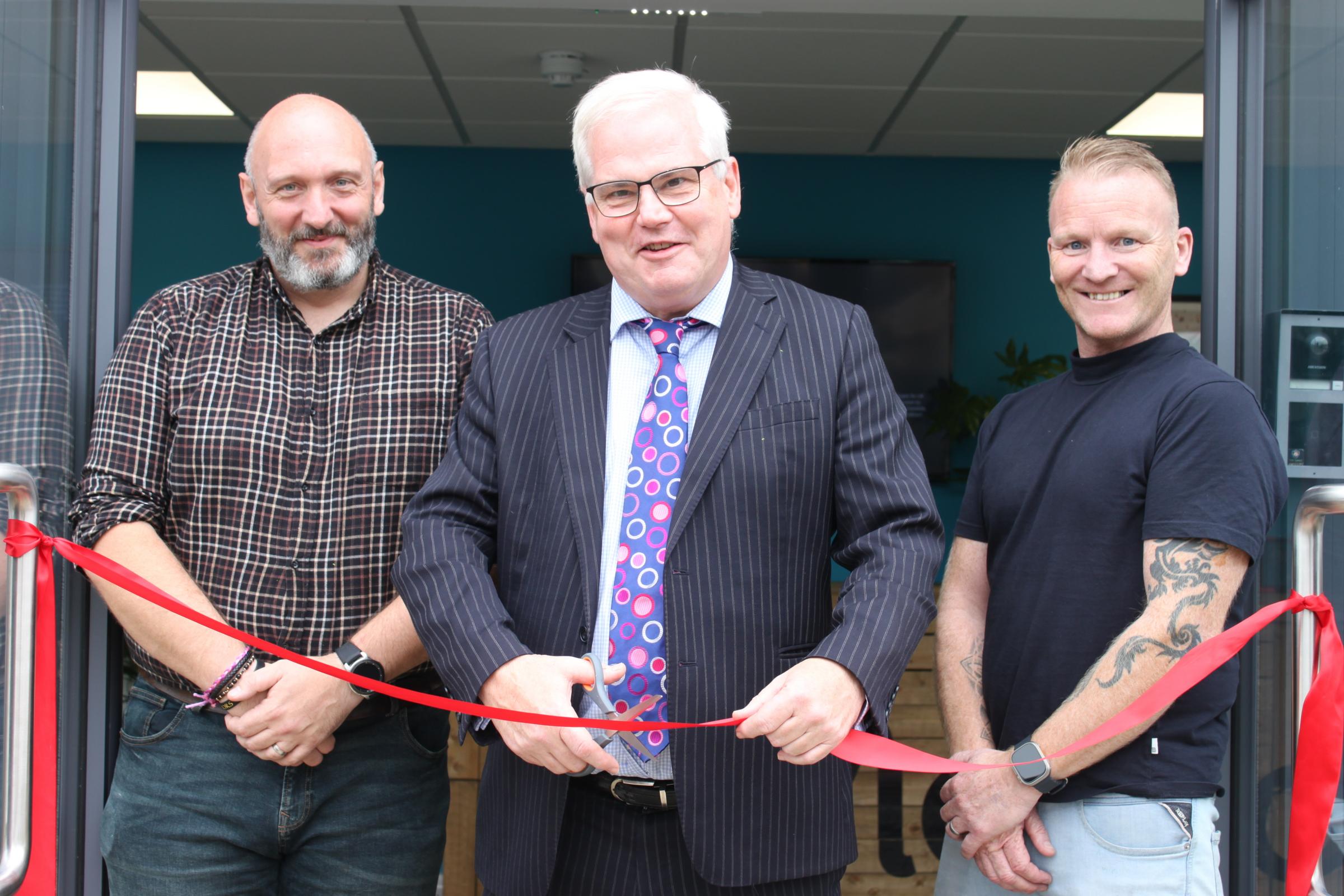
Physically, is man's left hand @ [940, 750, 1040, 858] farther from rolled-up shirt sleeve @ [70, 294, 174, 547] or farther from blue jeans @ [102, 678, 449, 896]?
rolled-up shirt sleeve @ [70, 294, 174, 547]

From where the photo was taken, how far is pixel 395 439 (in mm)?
1917

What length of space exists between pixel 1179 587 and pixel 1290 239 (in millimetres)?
850

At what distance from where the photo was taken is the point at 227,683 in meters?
1.78

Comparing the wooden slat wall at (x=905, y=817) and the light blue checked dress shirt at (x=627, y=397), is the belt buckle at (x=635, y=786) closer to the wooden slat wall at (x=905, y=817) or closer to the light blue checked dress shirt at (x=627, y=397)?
the light blue checked dress shirt at (x=627, y=397)

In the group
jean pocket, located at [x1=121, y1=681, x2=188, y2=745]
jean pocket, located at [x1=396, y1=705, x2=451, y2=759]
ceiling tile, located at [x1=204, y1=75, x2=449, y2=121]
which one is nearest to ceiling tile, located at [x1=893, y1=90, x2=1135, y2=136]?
ceiling tile, located at [x1=204, y1=75, x2=449, y2=121]

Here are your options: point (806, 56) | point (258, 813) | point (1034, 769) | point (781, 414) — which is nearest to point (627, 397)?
point (781, 414)

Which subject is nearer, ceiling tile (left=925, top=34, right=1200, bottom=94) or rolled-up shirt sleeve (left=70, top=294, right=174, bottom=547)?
rolled-up shirt sleeve (left=70, top=294, right=174, bottom=547)

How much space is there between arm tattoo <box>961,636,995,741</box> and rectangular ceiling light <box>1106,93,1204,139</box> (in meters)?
3.91

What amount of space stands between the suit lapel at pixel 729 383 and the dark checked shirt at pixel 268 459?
1.77 feet

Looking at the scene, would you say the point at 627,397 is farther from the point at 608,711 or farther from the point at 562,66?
the point at 562,66

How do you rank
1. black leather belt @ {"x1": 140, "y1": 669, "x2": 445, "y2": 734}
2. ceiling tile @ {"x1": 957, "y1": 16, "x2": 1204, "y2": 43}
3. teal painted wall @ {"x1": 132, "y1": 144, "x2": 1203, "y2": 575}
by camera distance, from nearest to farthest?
black leather belt @ {"x1": 140, "y1": 669, "x2": 445, "y2": 734} < ceiling tile @ {"x1": 957, "y1": 16, "x2": 1204, "y2": 43} < teal painted wall @ {"x1": 132, "y1": 144, "x2": 1203, "y2": 575}

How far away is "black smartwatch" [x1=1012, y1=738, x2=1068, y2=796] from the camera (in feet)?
5.32

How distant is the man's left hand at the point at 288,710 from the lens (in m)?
1.75

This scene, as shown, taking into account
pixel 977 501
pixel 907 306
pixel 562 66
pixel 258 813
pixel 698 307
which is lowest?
pixel 258 813
